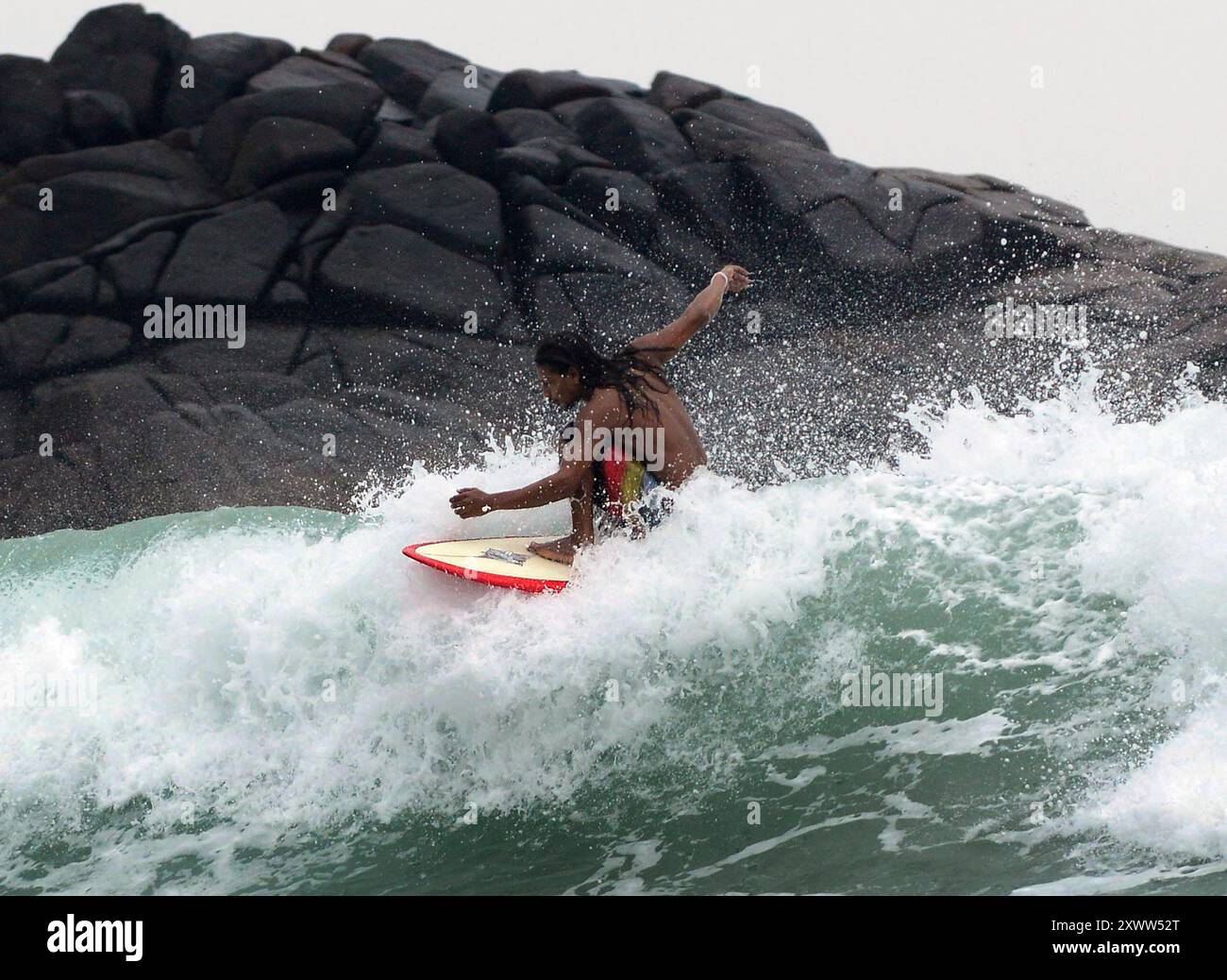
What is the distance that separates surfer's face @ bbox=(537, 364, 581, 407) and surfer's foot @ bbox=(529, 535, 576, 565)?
23.5 inches

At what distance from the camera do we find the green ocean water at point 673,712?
442cm

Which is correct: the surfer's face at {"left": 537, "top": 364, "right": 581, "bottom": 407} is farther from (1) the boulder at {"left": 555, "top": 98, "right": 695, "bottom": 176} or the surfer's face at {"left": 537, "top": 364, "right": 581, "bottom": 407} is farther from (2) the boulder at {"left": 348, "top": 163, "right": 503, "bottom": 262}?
(1) the boulder at {"left": 555, "top": 98, "right": 695, "bottom": 176}

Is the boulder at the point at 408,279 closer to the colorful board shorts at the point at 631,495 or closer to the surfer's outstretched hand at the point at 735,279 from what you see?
the surfer's outstretched hand at the point at 735,279

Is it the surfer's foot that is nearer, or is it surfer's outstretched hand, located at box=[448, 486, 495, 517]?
surfer's outstretched hand, located at box=[448, 486, 495, 517]

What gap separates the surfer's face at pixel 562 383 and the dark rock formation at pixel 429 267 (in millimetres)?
7839

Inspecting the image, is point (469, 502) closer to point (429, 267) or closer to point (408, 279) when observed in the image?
point (408, 279)

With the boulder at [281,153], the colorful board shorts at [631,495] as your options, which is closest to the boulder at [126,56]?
the boulder at [281,153]

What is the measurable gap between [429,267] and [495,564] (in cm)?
1032

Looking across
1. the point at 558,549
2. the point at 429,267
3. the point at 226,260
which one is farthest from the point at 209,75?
the point at 558,549

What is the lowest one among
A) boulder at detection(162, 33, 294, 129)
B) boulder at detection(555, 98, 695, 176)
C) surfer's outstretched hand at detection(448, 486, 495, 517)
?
surfer's outstretched hand at detection(448, 486, 495, 517)

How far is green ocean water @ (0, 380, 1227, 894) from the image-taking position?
4418 millimetres

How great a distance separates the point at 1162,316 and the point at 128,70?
43.2 feet

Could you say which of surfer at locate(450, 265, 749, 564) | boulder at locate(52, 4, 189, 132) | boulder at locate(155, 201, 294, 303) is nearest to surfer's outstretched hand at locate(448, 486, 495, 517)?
surfer at locate(450, 265, 749, 564)
